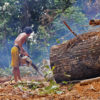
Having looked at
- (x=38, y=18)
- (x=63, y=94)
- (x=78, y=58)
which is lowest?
(x=63, y=94)

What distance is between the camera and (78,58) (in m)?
2.65

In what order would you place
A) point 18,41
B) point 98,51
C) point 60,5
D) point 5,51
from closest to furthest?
point 98,51 → point 18,41 → point 60,5 → point 5,51

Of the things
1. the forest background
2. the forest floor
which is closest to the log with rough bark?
the forest floor

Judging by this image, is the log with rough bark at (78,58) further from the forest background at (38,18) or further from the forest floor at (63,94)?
the forest background at (38,18)

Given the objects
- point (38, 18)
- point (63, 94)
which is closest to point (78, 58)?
point (63, 94)

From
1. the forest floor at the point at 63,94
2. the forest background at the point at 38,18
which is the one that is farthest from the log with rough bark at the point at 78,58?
the forest background at the point at 38,18

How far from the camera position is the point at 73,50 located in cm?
275

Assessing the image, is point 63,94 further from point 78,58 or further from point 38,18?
point 38,18

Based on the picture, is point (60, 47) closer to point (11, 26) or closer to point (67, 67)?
point (67, 67)

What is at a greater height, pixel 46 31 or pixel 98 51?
pixel 46 31

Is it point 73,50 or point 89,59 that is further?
point 73,50

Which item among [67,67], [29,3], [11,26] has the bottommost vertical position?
[67,67]

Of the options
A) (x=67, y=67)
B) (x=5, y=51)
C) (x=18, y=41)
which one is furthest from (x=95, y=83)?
(x=5, y=51)

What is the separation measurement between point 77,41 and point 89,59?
0.45 metres
